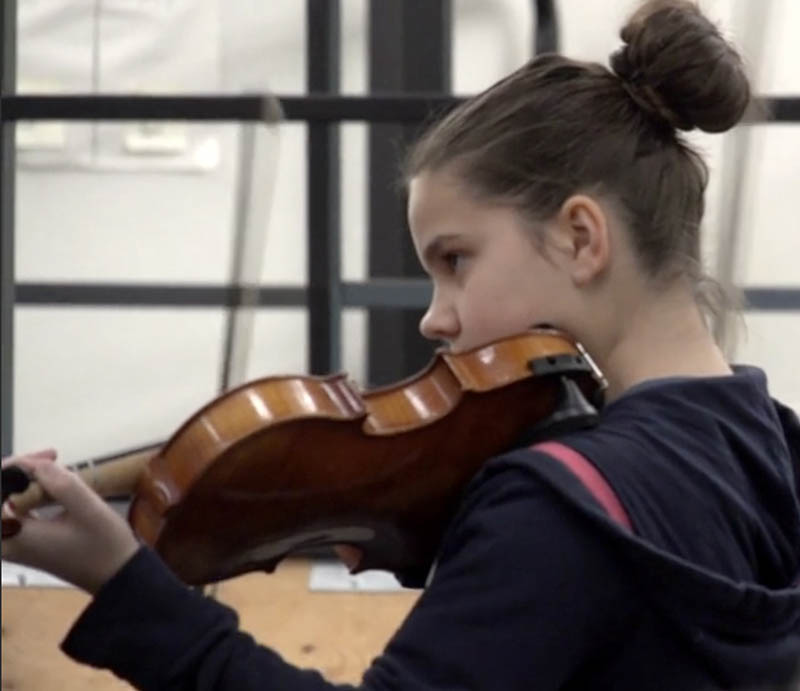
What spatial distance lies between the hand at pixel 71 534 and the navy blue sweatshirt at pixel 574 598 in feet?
0.04

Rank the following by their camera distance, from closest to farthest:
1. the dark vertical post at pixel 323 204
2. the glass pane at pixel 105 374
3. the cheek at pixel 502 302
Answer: the cheek at pixel 502 302 < the dark vertical post at pixel 323 204 < the glass pane at pixel 105 374

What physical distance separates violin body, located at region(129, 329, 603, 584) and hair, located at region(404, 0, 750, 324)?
0.25 feet

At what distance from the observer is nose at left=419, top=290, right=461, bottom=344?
0.81 metres

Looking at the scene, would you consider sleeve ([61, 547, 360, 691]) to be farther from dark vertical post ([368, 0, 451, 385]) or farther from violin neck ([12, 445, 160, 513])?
dark vertical post ([368, 0, 451, 385])

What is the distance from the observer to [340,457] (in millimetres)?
763

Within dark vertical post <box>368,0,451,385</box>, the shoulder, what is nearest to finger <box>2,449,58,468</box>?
the shoulder

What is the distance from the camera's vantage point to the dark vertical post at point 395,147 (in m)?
2.29

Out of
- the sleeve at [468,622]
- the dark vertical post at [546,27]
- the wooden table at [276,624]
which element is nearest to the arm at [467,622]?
the sleeve at [468,622]

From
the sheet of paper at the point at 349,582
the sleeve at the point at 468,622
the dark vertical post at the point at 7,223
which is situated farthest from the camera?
the dark vertical post at the point at 7,223

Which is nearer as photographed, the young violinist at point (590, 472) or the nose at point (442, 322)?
the young violinist at point (590, 472)

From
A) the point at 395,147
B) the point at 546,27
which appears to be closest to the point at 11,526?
the point at 546,27

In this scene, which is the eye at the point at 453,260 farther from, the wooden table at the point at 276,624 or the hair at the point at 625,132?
the wooden table at the point at 276,624

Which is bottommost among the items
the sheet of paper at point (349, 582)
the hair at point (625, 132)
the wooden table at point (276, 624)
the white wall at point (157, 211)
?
the wooden table at point (276, 624)

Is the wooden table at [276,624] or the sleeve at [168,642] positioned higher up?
the sleeve at [168,642]
